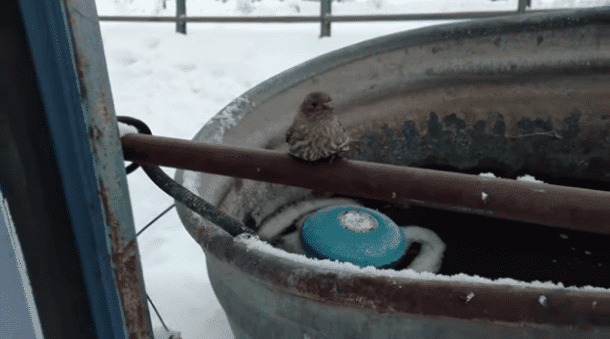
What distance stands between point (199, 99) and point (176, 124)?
0.40 metres

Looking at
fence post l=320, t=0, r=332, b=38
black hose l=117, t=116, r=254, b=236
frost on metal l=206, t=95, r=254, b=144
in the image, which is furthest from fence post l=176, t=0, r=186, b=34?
black hose l=117, t=116, r=254, b=236

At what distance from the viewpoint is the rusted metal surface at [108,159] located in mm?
470

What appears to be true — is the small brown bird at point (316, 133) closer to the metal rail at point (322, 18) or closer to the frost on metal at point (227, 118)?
the frost on metal at point (227, 118)

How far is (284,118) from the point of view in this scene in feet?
4.38

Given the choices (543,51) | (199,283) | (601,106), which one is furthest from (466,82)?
(199,283)

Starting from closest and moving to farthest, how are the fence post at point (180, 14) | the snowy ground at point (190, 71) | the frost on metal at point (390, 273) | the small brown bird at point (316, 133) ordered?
the frost on metal at point (390, 273), the small brown bird at point (316, 133), the snowy ground at point (190, 71), the fence post at point (180, 14)

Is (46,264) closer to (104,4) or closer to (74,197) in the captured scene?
(74,197)

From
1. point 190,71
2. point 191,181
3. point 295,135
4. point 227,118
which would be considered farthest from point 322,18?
point 295,135

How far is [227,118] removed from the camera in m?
1.15

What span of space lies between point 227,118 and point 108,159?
627 mm

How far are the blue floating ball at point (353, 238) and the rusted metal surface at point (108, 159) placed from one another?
2.02ft

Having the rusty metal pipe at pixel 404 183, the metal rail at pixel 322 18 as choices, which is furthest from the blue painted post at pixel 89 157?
the metal rail at pixel 322 18

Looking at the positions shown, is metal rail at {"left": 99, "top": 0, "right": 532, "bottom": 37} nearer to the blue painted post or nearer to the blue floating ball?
the blue floating ball

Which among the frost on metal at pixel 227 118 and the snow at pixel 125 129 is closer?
the snow at pixel 125 129
